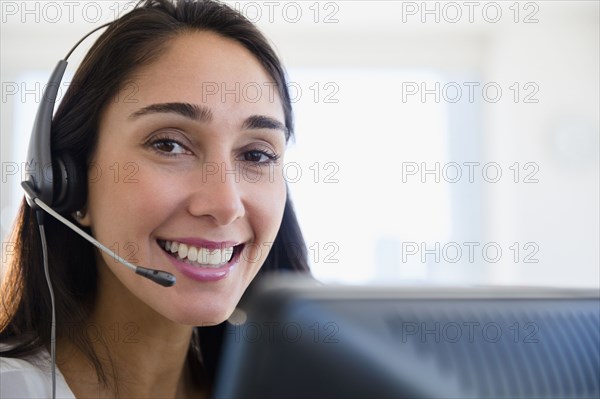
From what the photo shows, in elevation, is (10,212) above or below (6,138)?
below

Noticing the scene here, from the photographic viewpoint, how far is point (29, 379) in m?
0.87

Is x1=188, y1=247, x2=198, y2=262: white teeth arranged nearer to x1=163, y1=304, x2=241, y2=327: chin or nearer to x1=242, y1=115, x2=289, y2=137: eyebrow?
x1=163, y1=304, x2=241, y2=327: chin

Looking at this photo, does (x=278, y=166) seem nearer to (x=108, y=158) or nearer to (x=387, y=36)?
(x=108, y=158)

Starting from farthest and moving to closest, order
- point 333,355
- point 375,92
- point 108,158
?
point 375,92
point 108,158
point 333,355

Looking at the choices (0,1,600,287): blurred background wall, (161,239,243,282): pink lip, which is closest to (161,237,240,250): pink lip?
(161,239,243,282): pink lip

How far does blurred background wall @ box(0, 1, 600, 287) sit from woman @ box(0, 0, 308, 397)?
8.03 ft

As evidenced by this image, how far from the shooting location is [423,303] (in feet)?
1.11

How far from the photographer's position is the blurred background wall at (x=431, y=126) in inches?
141

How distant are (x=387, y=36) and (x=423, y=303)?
11.7ft

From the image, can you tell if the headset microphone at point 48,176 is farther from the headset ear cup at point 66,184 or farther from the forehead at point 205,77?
the forehead at point 205,77

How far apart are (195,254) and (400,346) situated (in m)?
0.60

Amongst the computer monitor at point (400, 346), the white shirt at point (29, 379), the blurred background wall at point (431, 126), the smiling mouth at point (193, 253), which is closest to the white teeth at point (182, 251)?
the smiling mouth at point (193, 253)

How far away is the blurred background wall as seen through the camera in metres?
3.58

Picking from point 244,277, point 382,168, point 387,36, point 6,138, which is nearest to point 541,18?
point 387,36
